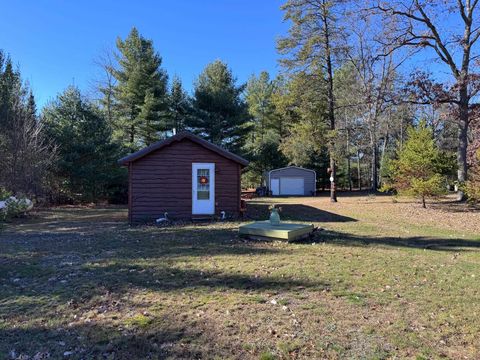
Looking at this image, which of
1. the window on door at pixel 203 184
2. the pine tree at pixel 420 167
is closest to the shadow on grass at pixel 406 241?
the window on door at pixel 203 184

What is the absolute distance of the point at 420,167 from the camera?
688 inches

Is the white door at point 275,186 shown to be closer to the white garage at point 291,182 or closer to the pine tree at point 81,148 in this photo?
the white garage at point 291,182

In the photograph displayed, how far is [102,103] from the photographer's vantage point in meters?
32.3

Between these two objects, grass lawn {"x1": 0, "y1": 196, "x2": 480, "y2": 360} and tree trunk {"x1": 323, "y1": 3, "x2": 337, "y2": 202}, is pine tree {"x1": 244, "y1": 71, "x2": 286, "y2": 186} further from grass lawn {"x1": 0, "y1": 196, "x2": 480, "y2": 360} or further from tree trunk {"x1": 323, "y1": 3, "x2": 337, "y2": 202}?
grass lawn {"x1": 0, "y1": 196, "x2": 480, "y2": 360}

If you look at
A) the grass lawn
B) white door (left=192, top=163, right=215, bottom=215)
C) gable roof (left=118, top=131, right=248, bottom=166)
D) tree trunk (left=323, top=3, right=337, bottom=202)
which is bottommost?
the grass lawn

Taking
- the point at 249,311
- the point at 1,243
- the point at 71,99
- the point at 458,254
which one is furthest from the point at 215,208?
the point at 71,99

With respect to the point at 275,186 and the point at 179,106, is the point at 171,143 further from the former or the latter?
the point at 275,186

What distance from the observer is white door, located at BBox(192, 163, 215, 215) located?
44.0 feet

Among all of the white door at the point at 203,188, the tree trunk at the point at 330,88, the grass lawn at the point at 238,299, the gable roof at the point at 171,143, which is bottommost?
the grass lawn at the point at 238,299

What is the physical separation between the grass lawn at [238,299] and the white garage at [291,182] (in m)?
26.1

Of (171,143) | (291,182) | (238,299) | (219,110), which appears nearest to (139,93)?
(219,110)

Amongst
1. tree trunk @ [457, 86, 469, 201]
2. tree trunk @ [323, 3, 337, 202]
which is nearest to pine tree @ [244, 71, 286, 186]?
tree trunk @ [323, 3, 337, 202]

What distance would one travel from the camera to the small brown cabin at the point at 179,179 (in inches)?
516

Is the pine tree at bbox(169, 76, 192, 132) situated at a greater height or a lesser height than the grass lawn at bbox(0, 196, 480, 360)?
greater
